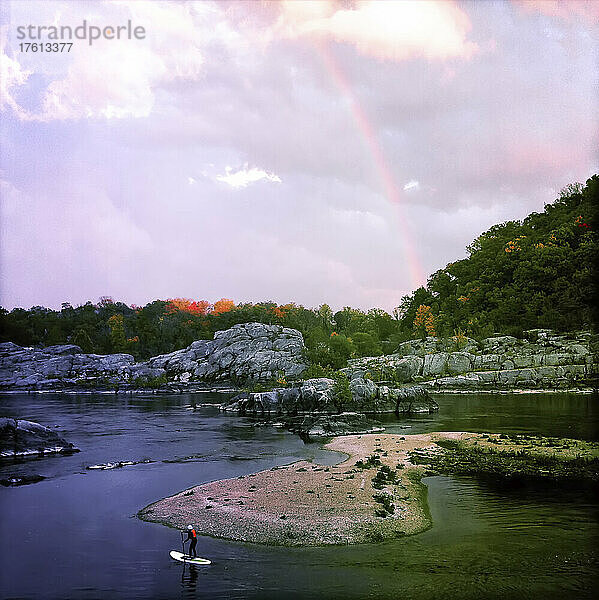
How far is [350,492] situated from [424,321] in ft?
296

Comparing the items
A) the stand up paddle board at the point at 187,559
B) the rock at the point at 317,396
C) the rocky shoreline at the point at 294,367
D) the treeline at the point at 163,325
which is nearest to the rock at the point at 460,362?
the rocky shoreline at the point at 294,367

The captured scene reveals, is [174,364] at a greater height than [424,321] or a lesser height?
lesser

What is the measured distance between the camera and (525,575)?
45.9 feet

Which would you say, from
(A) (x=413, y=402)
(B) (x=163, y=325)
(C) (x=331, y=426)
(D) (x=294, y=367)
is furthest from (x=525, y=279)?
(B) (x=163, y=325)

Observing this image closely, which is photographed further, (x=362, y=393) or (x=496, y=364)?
(x=496, y=364)

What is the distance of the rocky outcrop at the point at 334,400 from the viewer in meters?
47.4

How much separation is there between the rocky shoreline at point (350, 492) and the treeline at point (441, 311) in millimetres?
51125

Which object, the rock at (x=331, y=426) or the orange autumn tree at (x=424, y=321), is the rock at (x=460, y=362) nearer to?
the orange autumn tree at (x=424, y=321)

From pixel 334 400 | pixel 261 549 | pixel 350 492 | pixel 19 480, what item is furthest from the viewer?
pixel 334 400

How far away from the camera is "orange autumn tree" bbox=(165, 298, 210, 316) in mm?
131750

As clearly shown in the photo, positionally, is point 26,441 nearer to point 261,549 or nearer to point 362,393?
point 261,549

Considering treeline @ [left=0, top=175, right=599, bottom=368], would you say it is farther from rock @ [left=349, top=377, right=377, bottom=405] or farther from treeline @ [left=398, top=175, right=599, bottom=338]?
rock @ [left=349, top=377, right=377, bottom=405]

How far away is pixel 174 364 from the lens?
99125 millimetres

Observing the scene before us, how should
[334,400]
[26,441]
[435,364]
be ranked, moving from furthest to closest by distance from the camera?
[435,364] → [334,400] → [26,441]
